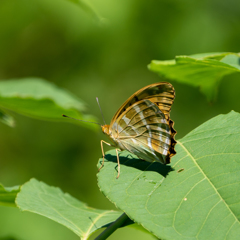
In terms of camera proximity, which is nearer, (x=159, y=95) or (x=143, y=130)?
(x=159, y=95)

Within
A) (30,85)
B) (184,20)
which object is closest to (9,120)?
(30,85)

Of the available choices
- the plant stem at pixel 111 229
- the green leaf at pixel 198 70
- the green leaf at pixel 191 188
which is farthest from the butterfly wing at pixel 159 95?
the plant stem at pixel 111 229

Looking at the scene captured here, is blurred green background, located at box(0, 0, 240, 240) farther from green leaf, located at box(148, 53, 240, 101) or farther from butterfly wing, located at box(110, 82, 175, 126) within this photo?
butterfly wing, located at box(110, 82, 175, 126)

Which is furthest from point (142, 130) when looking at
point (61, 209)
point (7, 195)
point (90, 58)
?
point (90, 58)

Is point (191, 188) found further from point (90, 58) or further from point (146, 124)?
point (90, 58)

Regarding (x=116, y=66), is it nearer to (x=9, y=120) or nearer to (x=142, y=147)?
(x=9, y=120)

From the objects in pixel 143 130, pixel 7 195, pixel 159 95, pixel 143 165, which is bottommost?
pixel 7 195
